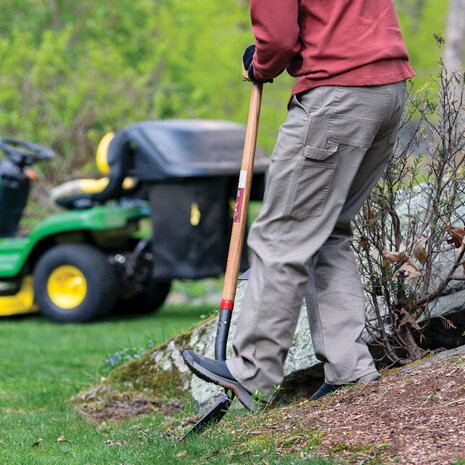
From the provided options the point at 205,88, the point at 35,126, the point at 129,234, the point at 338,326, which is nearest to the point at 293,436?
the point at 338,326

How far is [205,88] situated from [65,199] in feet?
23.9

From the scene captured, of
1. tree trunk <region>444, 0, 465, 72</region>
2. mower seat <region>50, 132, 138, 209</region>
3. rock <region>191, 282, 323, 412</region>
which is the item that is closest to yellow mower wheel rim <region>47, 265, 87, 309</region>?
mower seat <region>50, 132, 138, 209</region>

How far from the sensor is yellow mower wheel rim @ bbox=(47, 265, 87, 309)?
25.8ft

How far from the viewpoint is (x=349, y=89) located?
124 inches

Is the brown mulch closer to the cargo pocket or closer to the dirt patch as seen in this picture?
the cargo pocket

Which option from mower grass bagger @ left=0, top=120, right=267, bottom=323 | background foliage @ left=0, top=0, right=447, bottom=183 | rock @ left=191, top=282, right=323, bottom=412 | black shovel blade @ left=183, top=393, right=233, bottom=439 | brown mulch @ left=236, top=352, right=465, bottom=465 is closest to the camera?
brown mulch @ left=236, top=352, right=465, bottom=465

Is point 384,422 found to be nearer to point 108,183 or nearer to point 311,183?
point 311,183

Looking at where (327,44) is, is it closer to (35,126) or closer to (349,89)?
(349,89)

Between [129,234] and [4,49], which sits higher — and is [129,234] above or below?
below

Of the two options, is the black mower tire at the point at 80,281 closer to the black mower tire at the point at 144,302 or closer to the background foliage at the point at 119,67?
the black mower tire at the point at 144,302

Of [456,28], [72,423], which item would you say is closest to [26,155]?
[72,423]

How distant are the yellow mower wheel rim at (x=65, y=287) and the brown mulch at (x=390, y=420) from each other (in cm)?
481

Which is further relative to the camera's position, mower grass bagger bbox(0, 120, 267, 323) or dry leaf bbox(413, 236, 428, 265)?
mower grass bagger bbox(0, 120, 267, 323)

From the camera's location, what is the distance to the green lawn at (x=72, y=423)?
3.08 m
